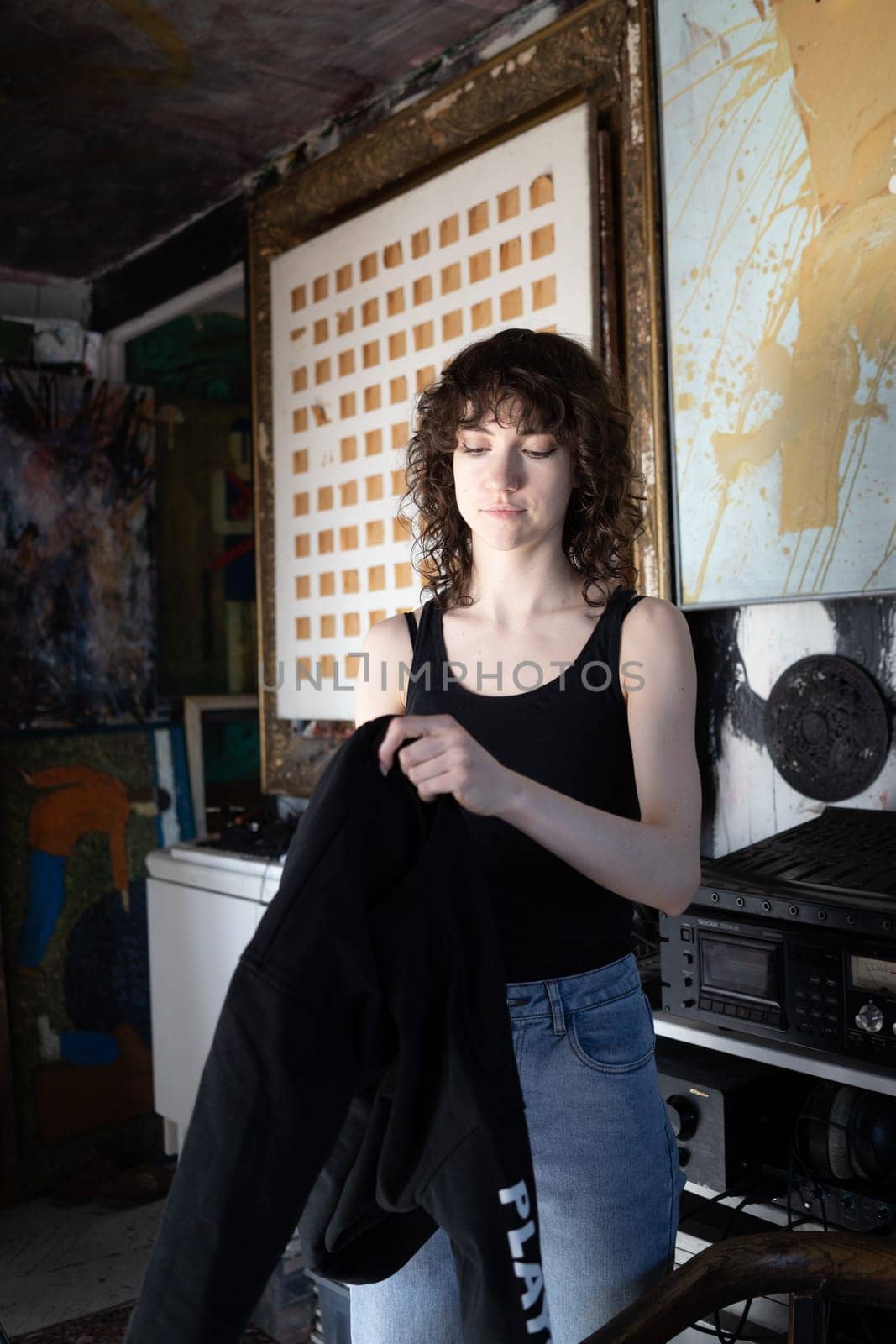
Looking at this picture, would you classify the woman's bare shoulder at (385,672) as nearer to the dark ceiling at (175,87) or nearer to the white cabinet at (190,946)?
the white cabinet at (190,946)

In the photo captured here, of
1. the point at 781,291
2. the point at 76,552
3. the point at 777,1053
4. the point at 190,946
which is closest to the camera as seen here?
the point at 777,1053

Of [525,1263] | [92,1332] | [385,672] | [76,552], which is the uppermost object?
[76,552]

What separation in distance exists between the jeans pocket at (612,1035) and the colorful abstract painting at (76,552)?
2.75 m

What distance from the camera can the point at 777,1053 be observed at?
159cm

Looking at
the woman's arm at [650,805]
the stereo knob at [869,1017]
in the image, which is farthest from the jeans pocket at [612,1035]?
the stereo knob at [869,1017]

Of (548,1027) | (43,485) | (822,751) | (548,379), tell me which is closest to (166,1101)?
(43,485)

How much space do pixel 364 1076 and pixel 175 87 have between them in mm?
2528

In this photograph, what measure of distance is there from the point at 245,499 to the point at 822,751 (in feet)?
8.94

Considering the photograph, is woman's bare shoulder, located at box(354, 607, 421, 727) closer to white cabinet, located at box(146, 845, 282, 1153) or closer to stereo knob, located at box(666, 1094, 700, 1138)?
stereo knob, located at box(666, 1094, 700, 1138)

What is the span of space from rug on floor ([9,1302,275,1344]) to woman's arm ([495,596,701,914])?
1996mm

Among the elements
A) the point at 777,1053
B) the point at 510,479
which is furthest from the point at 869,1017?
the point at 510,479

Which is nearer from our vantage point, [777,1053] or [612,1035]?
[612,1035]

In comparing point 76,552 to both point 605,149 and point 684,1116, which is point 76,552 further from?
point 684,1116

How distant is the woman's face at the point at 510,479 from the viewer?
1332mm
